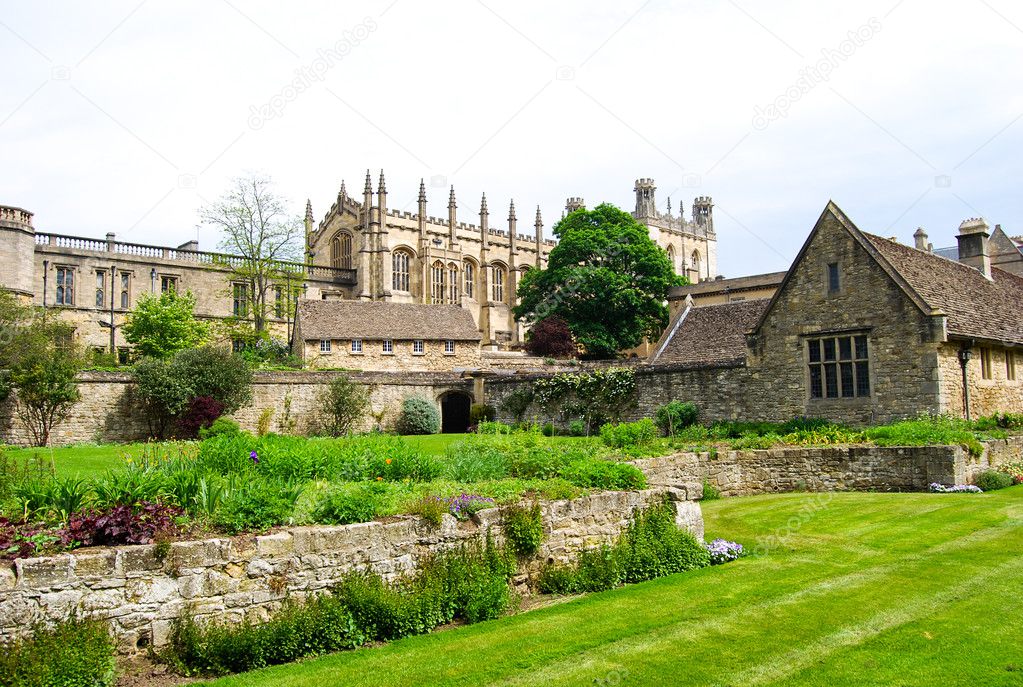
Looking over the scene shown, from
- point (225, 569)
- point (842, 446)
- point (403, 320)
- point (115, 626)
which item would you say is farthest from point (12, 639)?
point (403, 320)

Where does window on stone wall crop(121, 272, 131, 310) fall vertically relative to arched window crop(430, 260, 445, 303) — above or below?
below

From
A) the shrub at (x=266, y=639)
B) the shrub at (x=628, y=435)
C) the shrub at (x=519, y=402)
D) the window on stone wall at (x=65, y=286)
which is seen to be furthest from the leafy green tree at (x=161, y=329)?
the shrub at (x=266, y=639)

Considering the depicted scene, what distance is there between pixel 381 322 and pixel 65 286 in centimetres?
2025

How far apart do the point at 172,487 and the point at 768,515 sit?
965 centimetres

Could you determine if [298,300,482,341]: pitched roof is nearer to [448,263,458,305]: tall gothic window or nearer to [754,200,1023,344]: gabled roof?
[754,200,1023,344]: gabled roof

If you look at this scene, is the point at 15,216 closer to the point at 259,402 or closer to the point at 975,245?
the point at 259,402

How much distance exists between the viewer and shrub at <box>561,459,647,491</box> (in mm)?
11500

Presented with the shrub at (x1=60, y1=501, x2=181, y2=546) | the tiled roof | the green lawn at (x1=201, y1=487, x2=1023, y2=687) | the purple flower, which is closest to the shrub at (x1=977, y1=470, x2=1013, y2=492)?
the green lawn at (x1=201, y1=487, x2=1023, y2=687)

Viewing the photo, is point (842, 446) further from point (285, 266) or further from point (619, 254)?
point (285, 266)

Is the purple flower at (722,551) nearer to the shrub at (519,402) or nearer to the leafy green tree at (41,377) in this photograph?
the shrub at (519,402)

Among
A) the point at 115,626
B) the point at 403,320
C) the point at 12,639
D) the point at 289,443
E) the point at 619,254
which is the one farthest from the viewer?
the point at 619,254

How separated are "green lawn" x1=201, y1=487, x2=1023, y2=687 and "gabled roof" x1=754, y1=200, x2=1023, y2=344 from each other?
11470 mm

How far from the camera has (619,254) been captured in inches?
2224

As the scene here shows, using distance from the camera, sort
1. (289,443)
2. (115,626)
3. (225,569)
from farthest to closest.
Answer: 1. (289,443)
2. (225,569)
3. (115,626)
